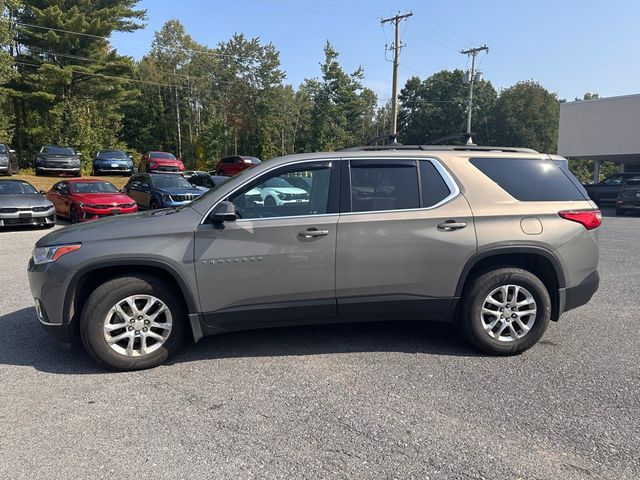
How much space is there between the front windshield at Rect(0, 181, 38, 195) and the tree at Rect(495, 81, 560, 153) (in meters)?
61.7

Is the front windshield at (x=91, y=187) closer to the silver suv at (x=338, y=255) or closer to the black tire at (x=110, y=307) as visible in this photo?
the silver suv at (x=338, y=255)

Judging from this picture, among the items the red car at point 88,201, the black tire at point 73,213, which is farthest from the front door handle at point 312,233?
the black tire at point 73,213

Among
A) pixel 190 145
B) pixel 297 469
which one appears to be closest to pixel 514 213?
pixel 297 469

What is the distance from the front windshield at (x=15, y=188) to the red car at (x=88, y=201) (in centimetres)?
105

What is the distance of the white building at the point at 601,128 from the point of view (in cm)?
2630

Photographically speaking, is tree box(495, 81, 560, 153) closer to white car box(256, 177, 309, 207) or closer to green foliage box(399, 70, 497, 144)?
green foliage box(399, 70, 497, 144)

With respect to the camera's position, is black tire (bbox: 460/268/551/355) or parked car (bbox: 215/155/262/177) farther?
parked car (bbox: 215/155/262/177)

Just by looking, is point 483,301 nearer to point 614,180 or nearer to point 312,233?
point 312,233

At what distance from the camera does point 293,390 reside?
145 inches

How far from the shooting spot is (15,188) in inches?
544

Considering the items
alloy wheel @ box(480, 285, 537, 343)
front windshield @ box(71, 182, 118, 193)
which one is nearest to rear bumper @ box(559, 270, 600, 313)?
alloy wheel @ box(480, 285, 537, 343)

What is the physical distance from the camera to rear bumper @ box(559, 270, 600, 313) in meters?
4.50

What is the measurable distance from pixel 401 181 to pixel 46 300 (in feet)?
10.3

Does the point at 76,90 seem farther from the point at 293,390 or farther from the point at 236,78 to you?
the point at 293,390
